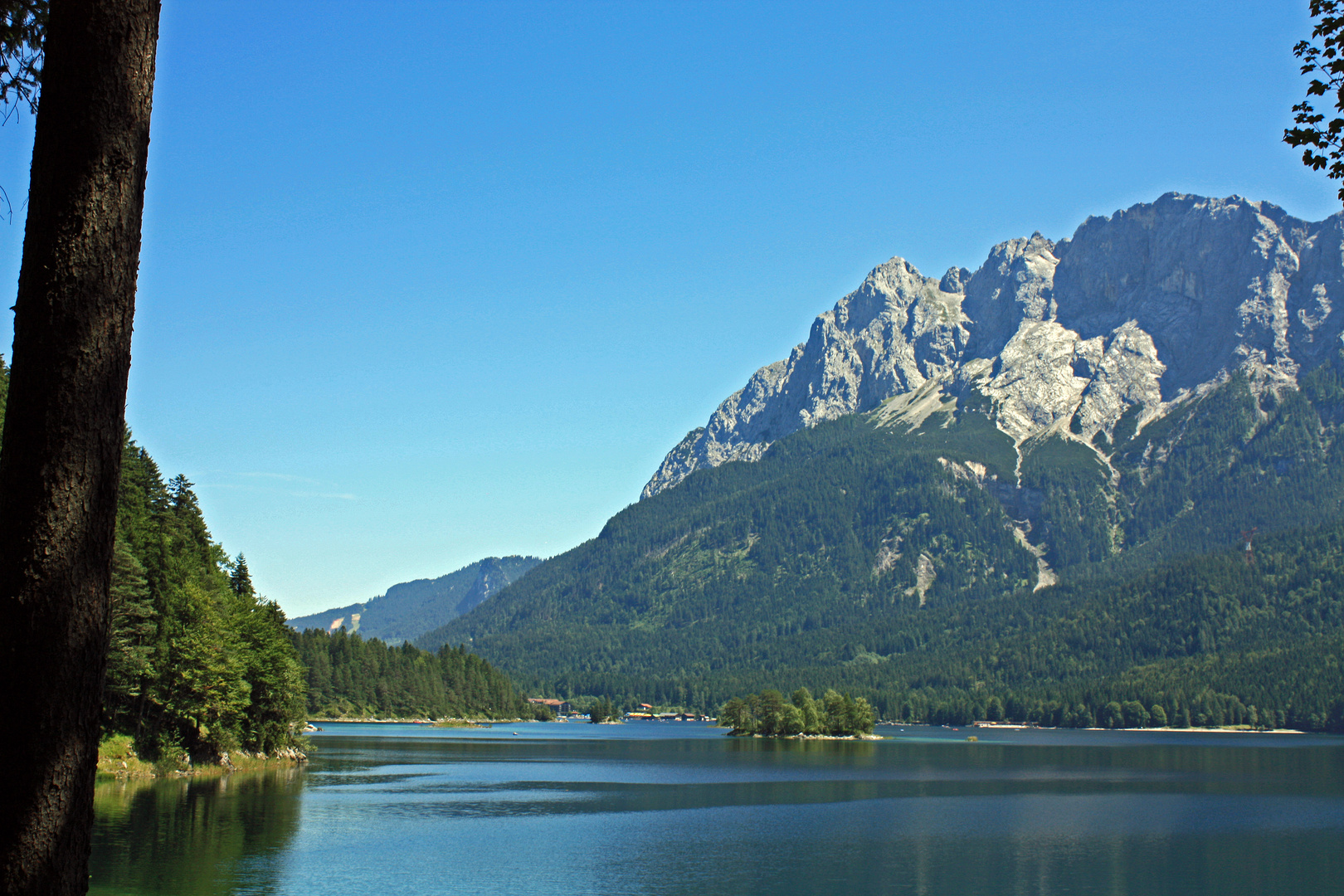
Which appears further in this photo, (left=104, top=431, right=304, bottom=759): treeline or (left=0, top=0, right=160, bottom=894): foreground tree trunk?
(left=104, top=431, right=304, bottom=759): treeline

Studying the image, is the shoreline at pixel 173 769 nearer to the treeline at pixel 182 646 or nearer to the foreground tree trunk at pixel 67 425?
the treeline at pixel 182 646

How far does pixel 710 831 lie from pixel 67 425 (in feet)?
239

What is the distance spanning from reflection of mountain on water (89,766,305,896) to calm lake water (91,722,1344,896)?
0.22 meters

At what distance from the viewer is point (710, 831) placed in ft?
249

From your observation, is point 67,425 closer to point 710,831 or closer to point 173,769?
point 710,831

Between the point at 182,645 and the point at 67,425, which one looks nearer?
the point at 67,425

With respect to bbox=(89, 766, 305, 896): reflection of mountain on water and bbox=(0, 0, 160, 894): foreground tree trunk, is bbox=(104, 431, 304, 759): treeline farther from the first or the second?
bbox=(0, 0, 160, 894): foreground tree trunk

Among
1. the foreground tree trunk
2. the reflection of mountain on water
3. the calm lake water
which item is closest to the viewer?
the foreground tree trunk

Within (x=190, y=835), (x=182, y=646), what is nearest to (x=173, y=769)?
(x=182, y=646)

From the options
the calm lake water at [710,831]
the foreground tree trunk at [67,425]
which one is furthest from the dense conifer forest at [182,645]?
the foreground tree trunk at [67,425]

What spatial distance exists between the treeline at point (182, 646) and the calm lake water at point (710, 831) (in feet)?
17.1

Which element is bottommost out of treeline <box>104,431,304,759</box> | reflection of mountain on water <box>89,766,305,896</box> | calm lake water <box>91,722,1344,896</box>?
calm lake water <box>91,722,1344,896</box>

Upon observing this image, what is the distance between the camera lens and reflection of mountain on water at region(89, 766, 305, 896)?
1849 inches

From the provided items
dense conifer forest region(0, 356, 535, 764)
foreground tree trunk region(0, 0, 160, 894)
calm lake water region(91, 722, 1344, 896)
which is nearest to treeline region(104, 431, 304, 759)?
dense conifer forest region(0, 356, 535, 764)
